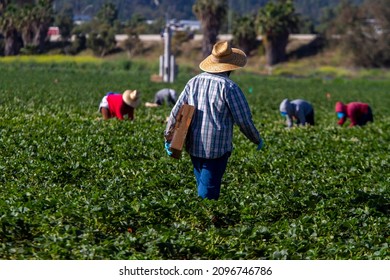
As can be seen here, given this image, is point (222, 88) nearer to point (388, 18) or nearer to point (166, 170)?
point (166, 170)

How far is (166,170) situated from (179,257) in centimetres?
472

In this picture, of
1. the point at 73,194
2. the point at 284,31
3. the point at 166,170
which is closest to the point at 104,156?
the point at 166,170

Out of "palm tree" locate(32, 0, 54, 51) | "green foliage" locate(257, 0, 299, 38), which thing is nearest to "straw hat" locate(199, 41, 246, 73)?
→ "palm tree" locate(32, 0, 54, 51)

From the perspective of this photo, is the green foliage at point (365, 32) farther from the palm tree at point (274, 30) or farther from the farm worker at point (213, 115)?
the farm worker at point (213, 115)

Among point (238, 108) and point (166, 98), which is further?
point (166, 98)

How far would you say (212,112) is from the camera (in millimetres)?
10023

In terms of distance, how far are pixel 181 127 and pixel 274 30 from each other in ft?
283

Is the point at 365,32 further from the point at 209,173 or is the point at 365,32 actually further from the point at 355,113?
the point at 209,173

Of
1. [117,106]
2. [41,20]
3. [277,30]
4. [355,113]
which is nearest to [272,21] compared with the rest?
[277,30]

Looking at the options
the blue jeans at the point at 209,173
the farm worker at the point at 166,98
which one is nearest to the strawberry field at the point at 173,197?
the blue jeans at the point at 209,173

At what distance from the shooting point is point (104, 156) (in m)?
14.2

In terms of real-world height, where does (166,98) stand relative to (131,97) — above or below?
below

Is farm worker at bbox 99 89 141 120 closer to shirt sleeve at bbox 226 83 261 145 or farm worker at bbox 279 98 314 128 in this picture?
farm worker at bbox 279 98 314 128

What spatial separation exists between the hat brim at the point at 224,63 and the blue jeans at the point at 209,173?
0.85 metres
